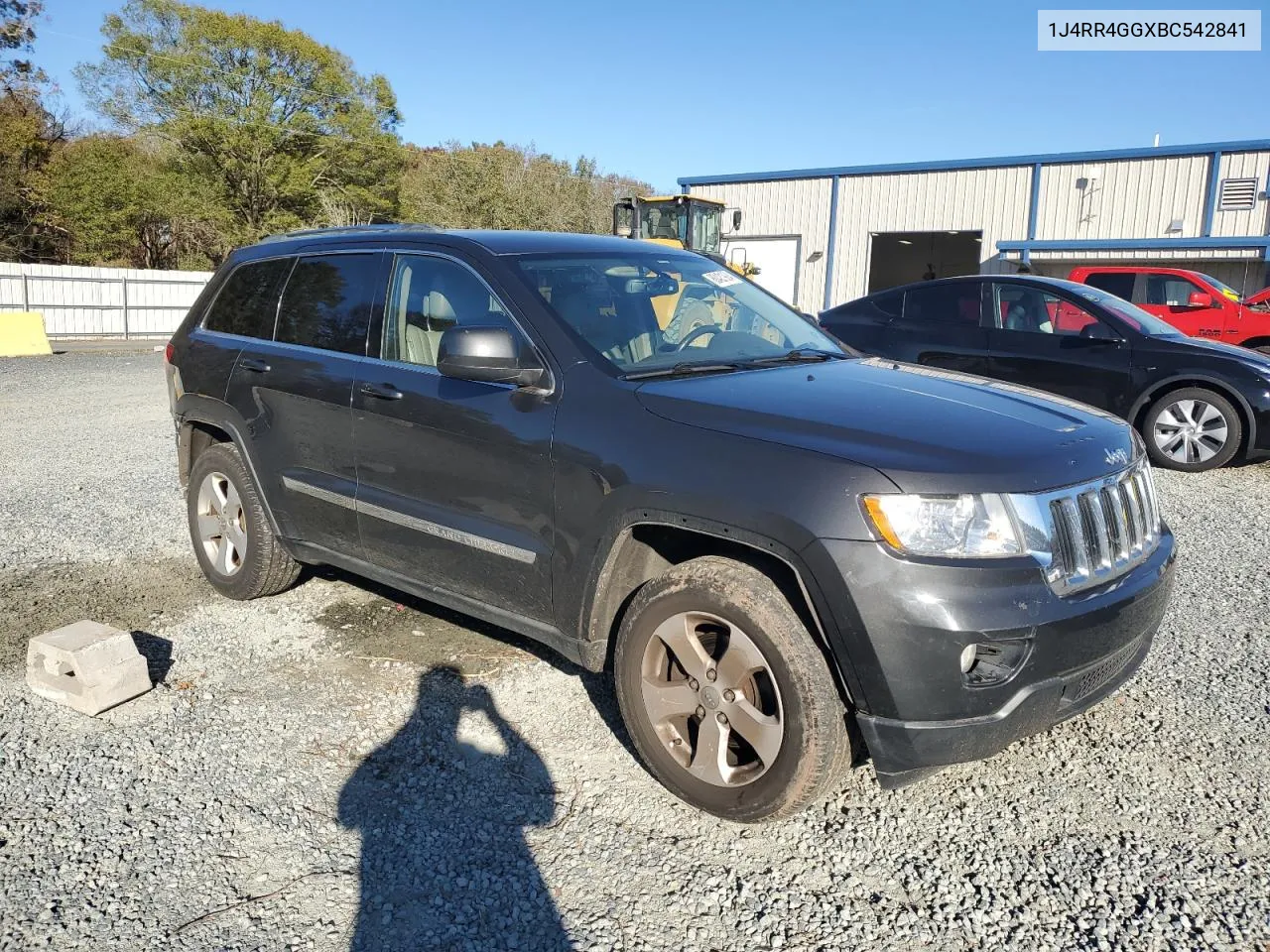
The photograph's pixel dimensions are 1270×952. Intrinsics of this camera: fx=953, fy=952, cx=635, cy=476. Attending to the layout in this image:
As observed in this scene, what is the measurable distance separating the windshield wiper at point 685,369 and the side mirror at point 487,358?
1.10ft

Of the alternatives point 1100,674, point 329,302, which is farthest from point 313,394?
point 1100,674

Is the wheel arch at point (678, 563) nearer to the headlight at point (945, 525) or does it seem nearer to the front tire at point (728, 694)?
the front tire at point (728, 694)

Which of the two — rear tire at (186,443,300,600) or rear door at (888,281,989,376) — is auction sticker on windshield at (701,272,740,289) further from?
rear door at (888,281,989,376)

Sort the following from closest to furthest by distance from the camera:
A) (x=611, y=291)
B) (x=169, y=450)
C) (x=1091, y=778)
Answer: (x=1091, y=778), (x=611, y=291), (x=169, y=450)

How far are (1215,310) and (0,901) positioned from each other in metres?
16.0

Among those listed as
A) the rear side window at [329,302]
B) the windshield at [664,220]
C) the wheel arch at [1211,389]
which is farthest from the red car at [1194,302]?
Answer: the rear side window at [329,302]

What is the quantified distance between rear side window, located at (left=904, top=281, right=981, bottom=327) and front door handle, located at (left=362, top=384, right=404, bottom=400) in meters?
6.61

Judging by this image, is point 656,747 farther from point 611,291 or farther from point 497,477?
point 611,291

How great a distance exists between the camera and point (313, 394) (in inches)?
165

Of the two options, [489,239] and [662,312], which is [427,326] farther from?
[662,312]

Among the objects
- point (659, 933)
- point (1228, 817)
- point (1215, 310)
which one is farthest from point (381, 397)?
point (1215, 310)

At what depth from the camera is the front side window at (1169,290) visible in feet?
47.6

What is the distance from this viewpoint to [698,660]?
297 centimetres

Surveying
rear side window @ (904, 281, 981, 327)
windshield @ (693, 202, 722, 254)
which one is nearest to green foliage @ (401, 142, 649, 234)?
windshield @ (693, 202, 722, 254)
